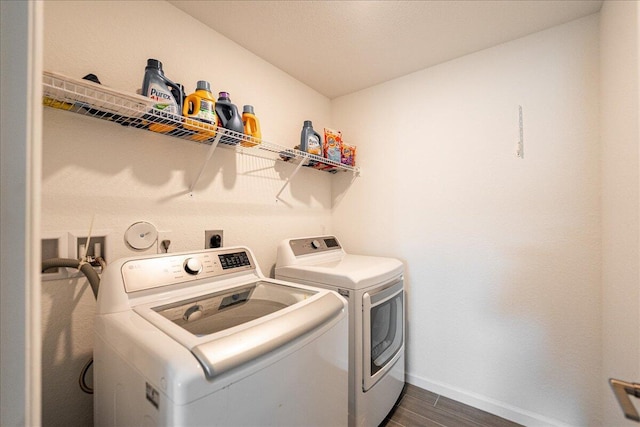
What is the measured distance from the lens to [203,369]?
646 mm

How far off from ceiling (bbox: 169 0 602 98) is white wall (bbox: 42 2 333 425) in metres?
0.17

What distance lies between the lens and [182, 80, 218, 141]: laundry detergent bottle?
4.09 ft

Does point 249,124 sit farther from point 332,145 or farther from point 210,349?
point 210,349

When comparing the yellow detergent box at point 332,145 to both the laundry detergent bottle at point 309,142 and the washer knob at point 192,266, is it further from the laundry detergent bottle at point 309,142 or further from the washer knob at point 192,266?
the washer knob at point 192,266

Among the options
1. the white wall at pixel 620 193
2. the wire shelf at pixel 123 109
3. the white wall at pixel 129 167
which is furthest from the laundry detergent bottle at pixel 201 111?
the white wall at pixel 620 193

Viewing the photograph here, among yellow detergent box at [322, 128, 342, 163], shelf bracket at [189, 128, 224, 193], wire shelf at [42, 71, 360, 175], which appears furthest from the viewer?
yellow detergent box at [322, 128, 342, 163]

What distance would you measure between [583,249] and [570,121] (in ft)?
2.52

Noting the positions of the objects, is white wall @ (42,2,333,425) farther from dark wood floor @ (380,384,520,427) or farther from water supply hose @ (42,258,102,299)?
dark wood floor @ (380,384,520,427)

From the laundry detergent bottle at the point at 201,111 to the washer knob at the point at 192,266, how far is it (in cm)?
64

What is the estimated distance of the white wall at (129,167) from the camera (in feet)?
3.51

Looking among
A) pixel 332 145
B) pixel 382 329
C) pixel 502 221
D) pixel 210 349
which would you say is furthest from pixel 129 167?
pixel 502 221

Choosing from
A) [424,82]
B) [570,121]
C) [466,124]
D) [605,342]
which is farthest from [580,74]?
[605,342]

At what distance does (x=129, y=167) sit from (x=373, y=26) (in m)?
1.62

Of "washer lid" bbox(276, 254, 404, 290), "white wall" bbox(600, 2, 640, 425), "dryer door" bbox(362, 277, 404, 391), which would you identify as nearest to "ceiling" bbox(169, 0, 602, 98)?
"white wall" bbox(600, 2, 640, 425)
